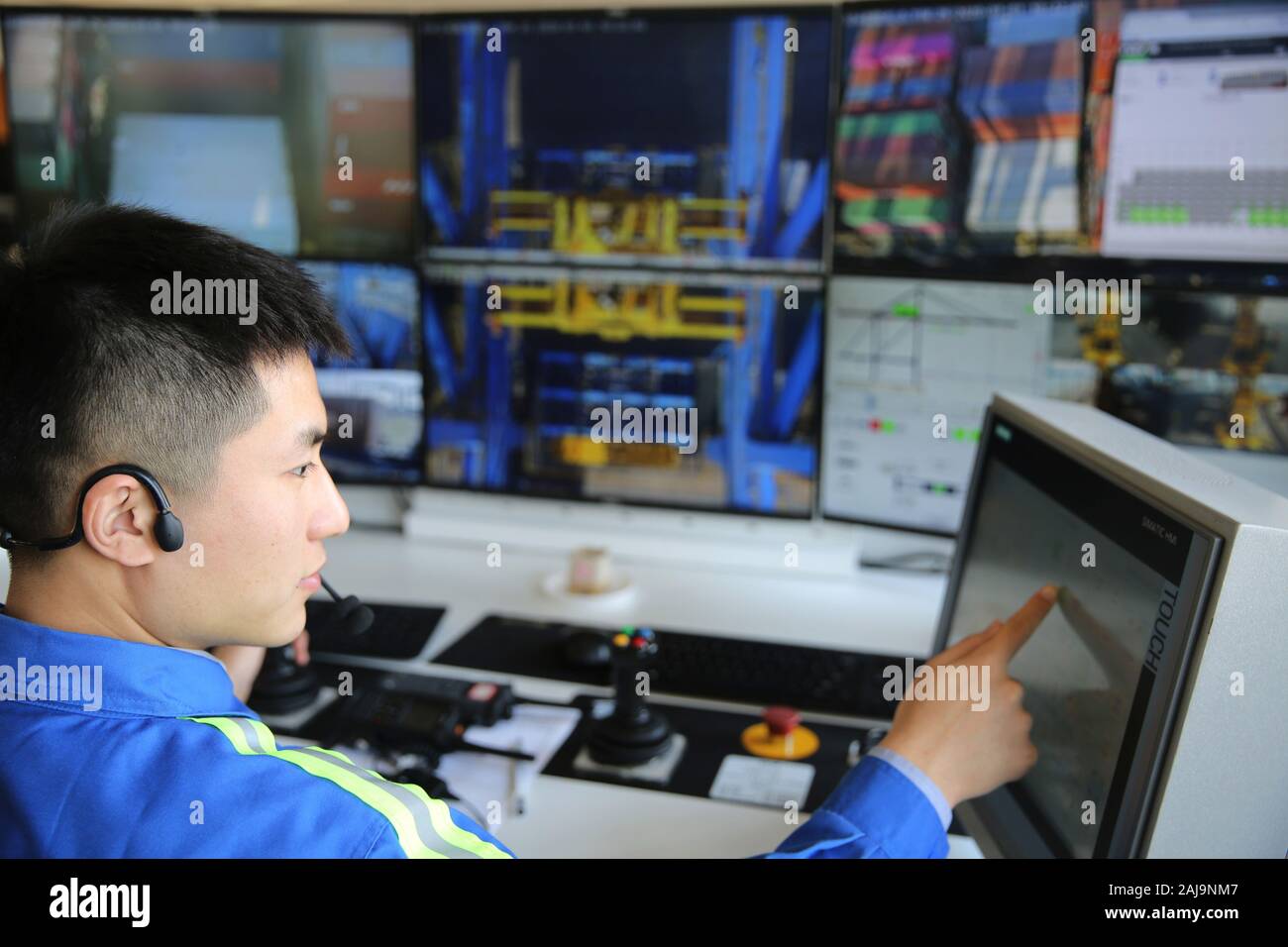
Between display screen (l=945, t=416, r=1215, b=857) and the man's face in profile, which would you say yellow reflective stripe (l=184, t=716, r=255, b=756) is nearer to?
the man's face in profile

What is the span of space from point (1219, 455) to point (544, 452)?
972 millimetres

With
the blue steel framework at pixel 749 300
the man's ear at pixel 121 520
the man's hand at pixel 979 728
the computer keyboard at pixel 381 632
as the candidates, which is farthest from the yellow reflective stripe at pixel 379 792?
the blue steel framework at pixel 749 300

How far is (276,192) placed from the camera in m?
1.98

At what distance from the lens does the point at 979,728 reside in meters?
1.00

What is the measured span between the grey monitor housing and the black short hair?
65 cm

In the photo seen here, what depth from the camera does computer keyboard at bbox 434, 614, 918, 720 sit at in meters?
1.44

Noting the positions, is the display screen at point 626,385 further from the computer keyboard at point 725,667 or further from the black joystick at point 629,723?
the black joystick at point 629,723
